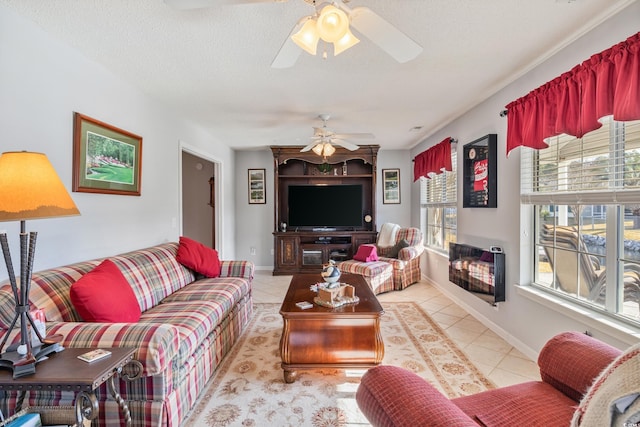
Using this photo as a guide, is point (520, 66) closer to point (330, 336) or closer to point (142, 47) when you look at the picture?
point (330, 336)

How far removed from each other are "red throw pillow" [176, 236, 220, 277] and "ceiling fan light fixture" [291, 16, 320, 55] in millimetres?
2355

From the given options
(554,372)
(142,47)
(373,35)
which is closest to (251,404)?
(554,372)

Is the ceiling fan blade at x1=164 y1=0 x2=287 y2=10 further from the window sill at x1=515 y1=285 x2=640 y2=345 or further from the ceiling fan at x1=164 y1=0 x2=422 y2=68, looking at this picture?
the window sill at x1=515 y1=285 x2=640 y2=345

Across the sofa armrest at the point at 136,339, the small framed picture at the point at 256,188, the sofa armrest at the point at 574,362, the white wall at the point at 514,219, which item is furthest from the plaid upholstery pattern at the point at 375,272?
the sofa armrest at the point at 136,339

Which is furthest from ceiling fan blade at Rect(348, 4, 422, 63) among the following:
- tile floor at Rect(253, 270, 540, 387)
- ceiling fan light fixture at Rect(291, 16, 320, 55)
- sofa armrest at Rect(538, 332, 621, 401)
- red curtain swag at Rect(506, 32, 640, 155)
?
tile floor at Rect(253, 270, 540, 387)

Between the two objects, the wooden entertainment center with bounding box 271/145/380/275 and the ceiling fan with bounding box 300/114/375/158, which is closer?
the ceiling fan with bounding box 300/114/375/158

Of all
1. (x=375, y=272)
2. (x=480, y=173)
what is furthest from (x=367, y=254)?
(x=480, y=173)

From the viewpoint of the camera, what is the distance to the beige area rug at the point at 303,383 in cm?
175

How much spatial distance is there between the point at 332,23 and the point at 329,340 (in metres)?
1.89

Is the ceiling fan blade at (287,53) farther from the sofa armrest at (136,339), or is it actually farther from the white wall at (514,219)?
the white wall at (514,219)

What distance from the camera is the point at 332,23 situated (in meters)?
1.25

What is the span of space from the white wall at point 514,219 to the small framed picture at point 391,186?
2.13 metres

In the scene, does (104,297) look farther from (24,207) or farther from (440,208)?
(440,208)

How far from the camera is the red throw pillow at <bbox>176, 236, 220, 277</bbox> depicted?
117 inches
